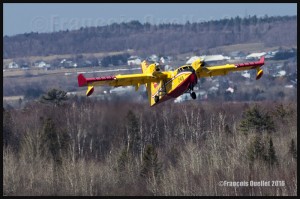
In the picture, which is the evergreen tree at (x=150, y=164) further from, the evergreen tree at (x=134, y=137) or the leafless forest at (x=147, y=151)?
the evergreen tree at (x=134, y=137)

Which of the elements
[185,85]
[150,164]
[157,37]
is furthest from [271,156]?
[157,37]

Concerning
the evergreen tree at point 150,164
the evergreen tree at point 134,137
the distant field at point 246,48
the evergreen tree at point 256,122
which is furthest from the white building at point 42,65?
the evergreen tree at point 150,164

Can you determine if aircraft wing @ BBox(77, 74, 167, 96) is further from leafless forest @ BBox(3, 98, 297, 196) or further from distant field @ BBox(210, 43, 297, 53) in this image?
distant field @ BBox(210, 43, 297, 53)

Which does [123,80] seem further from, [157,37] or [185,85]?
[157,37]

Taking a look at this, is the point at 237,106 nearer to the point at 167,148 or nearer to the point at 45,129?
the point at 167,148

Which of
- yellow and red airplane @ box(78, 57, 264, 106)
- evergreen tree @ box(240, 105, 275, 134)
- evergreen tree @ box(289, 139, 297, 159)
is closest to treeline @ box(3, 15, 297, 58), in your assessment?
evergreen tree @ box(240, 105, 275, 134)

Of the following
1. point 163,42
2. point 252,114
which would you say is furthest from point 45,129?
point 163,42
